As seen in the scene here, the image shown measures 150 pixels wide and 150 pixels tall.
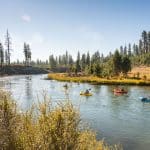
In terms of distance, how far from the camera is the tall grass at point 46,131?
35.9 ft

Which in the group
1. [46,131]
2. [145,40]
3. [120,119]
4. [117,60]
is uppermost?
[145,40]

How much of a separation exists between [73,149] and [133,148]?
660 inches

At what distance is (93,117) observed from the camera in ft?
133

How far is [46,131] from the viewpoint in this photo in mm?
10953

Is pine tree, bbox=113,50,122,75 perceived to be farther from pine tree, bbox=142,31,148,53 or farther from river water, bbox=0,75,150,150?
pine tree, bbox=142,31,148,53

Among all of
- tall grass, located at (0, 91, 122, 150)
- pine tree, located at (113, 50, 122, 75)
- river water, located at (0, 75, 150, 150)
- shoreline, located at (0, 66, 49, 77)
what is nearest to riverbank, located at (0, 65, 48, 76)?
shoreline, located at (0, 66, 49, 77)

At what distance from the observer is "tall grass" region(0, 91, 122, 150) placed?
35.9 feet

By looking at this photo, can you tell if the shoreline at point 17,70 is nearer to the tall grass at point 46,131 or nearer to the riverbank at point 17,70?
the riverbank at point 17,70

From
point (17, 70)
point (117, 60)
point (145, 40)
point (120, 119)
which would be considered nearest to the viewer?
point (120, 119)

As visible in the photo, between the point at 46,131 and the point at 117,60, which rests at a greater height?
the point at 117,60

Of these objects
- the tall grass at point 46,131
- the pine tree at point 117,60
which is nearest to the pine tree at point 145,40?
the pine tree at point 117,60

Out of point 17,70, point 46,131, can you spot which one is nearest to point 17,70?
point 17,70

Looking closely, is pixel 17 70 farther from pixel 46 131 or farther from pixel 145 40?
pixel 46 131

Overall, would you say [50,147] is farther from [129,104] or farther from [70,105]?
[129,104]
